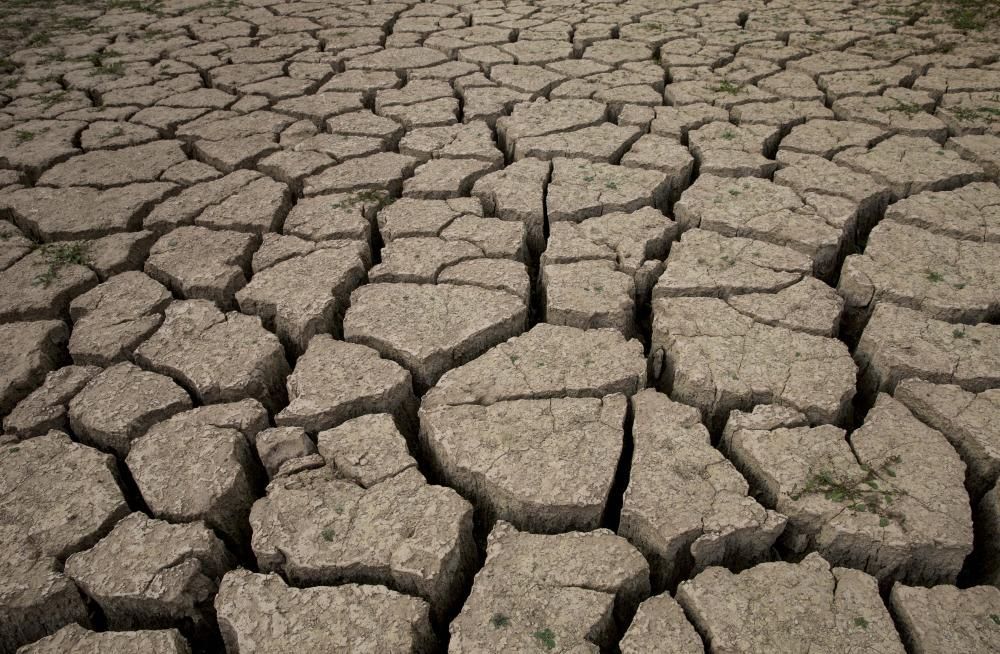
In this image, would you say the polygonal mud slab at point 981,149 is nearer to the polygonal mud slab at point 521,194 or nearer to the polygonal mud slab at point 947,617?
the polygonal mud slab at point 521,194

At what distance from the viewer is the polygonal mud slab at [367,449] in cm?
142

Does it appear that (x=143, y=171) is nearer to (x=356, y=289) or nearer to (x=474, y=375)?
(x=356, y=289)

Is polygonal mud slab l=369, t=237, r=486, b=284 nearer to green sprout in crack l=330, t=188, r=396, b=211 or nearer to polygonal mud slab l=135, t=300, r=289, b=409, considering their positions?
green sprout in crack l=330, t=188, r=396, b=211

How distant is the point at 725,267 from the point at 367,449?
1271 millimetres

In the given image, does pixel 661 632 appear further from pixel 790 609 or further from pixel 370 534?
pixel 370 534

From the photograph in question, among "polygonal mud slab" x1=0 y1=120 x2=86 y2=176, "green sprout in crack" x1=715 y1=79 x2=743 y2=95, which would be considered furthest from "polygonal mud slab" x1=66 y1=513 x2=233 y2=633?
"green sprout in crack" x1=715 y1=79 x2=743 y2=95

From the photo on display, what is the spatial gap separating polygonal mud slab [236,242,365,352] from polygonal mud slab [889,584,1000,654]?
1553mm

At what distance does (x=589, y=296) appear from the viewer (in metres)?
1.93

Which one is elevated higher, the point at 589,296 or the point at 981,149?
the point at 981,149

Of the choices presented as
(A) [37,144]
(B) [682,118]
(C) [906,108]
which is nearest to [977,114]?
(C) [906,108]

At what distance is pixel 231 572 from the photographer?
1.25m

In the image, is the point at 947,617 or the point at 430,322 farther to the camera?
the point at 430,322

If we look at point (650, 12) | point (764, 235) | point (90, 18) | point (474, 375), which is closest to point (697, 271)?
point (764, 235)

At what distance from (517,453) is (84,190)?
2.34 metres
